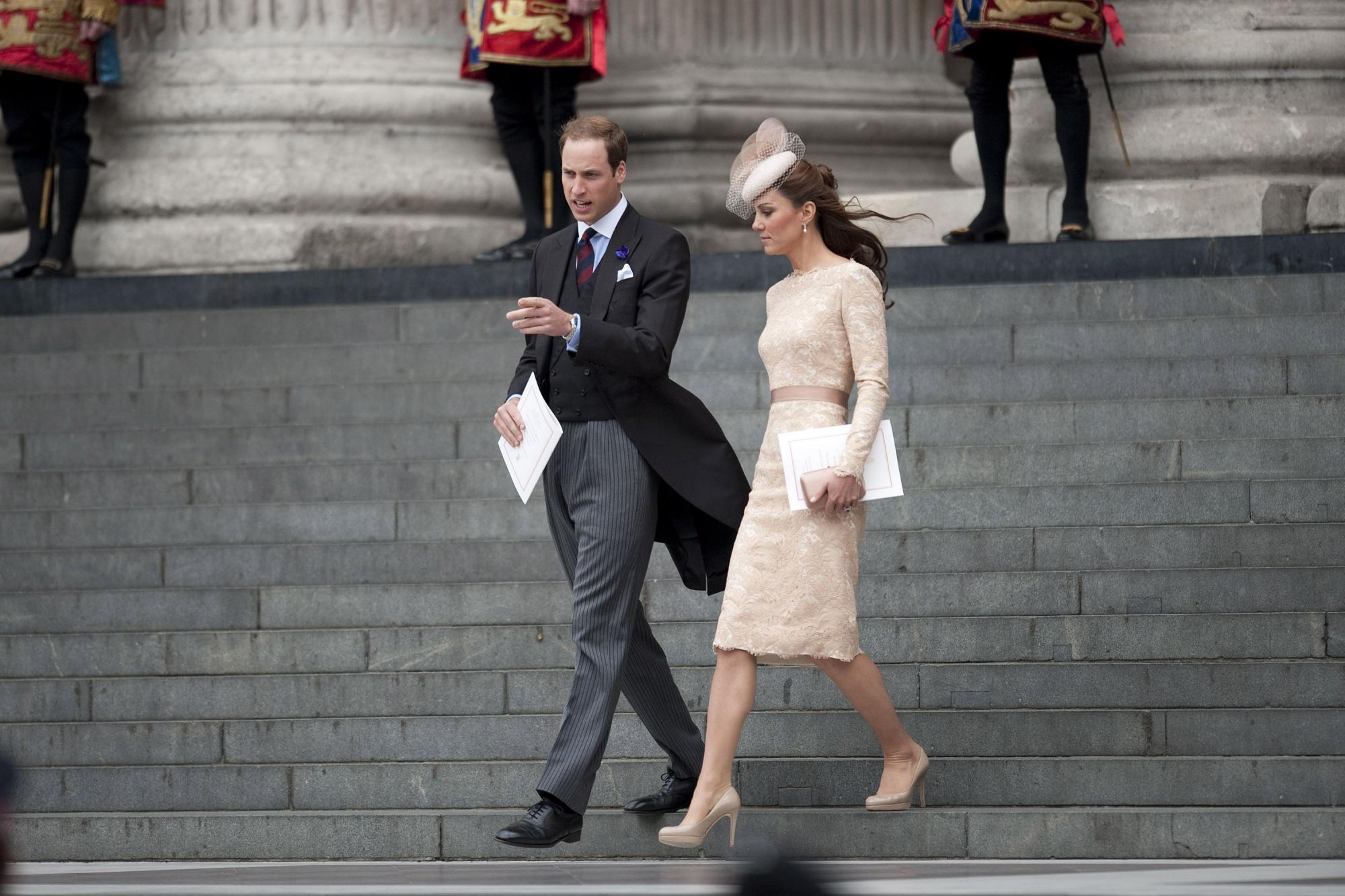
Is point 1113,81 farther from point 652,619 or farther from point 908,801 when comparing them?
point 908,801

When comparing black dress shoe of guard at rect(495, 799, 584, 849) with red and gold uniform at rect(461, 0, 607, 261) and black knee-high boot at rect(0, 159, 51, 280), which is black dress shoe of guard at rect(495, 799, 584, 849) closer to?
red and gold uniform at rect(461, 0, 607, 261)

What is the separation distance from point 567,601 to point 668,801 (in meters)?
1.39

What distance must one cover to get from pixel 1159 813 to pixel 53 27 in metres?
7.65

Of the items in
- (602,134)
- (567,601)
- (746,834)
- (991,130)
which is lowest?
(746,834)

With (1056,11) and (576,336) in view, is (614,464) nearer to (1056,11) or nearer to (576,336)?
(576,336)

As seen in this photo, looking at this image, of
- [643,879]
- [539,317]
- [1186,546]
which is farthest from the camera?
[1186,546]

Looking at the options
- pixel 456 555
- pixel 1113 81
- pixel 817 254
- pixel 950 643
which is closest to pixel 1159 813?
pixel 950 643

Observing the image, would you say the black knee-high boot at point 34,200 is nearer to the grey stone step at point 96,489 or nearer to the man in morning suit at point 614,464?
the grey stone step at point 96,489

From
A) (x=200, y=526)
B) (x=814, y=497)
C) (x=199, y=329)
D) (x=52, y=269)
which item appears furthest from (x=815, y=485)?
(x=52, y=269)

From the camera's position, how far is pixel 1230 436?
7.66 metres

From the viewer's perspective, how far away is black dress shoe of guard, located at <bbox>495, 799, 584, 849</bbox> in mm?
5316

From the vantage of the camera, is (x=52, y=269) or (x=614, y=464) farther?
(x=52, y=269)

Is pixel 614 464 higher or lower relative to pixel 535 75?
lower

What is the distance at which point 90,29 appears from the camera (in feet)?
35.8
